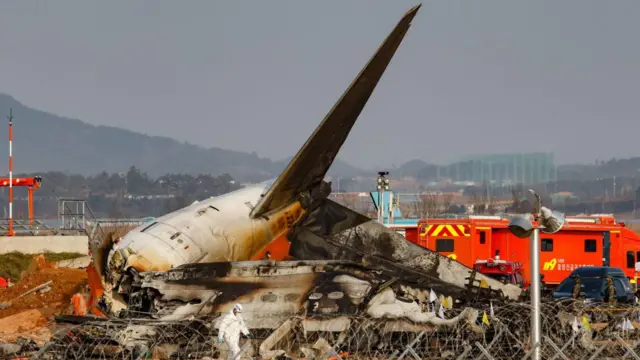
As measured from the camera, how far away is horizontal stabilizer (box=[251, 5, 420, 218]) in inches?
918

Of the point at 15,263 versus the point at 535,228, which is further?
the point at 15,263

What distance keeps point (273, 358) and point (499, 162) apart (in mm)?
133484

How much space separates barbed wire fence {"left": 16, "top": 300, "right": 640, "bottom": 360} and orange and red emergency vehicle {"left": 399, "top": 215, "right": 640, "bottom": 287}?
2098cm

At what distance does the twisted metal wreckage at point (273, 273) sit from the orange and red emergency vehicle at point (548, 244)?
46.8ft

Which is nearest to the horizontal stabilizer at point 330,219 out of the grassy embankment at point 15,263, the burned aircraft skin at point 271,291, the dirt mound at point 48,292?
the burned aircraft skin at point 271,291

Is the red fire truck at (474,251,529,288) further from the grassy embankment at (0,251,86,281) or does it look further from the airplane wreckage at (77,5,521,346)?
the grassy embankment at (0,251,86,281)

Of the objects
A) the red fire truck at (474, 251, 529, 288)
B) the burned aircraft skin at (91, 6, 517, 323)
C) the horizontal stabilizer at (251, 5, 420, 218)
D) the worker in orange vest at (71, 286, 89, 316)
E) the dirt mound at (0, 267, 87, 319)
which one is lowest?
the dirt mound at (0, 267, 87, 319)

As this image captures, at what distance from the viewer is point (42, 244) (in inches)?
2100

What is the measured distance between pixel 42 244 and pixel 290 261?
1385 inches

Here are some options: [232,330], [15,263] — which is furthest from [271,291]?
[15,263]

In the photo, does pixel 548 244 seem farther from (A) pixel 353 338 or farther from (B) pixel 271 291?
(A) pixel 353 338

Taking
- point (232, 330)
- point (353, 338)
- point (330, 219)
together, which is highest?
point (330, 219)

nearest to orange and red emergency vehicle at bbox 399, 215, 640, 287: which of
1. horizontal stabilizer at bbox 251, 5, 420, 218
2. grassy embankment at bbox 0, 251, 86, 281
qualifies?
horizontal stabilizer at bbox 251, 5, 420, 218

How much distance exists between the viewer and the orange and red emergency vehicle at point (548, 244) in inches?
1609
